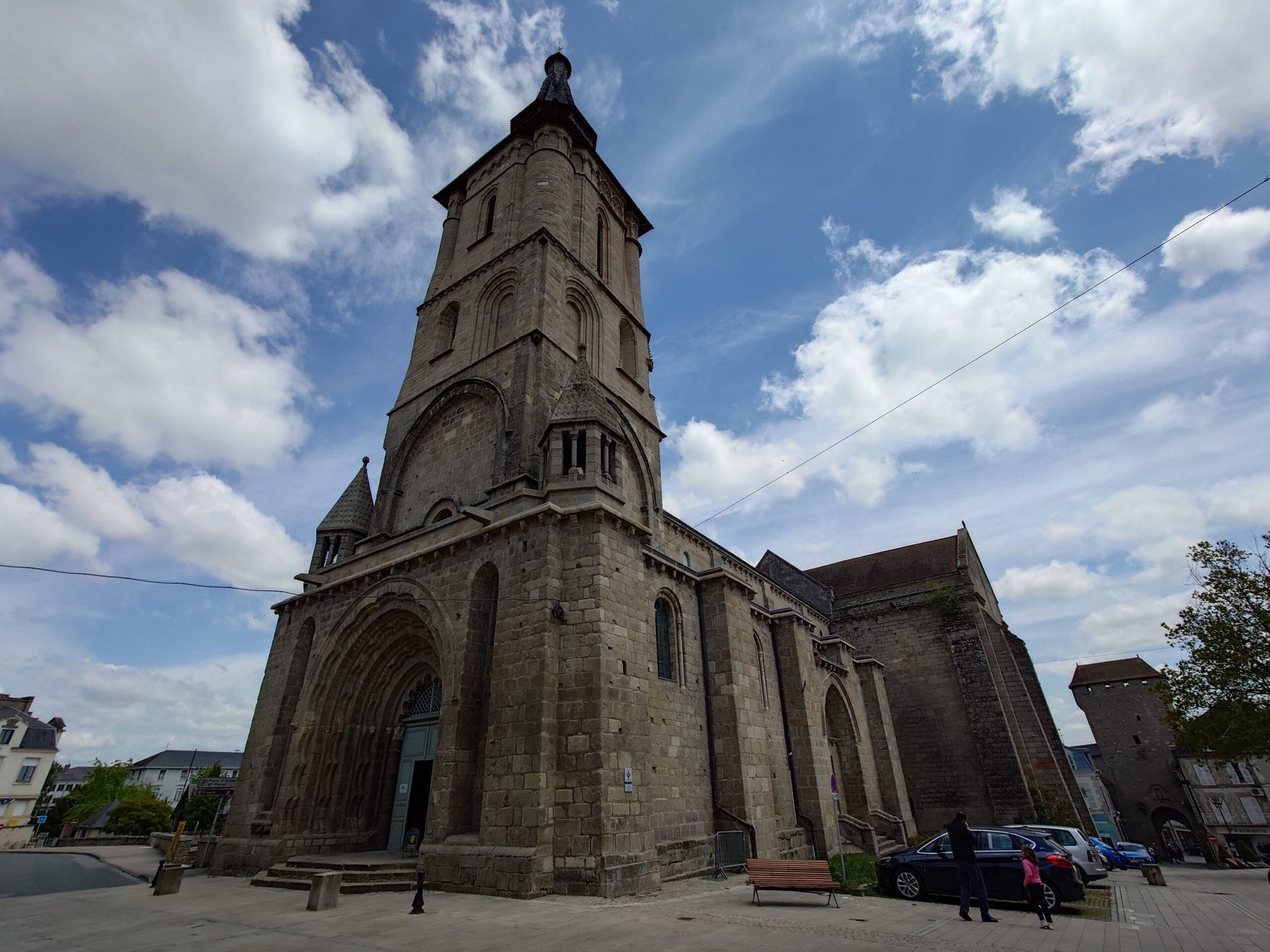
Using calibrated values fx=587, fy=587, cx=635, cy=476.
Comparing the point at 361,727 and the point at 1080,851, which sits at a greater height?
the point at 361,727

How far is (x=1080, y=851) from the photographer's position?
35.6 feet

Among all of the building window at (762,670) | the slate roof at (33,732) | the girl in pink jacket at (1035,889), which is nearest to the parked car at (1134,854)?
the building window at (762,670)

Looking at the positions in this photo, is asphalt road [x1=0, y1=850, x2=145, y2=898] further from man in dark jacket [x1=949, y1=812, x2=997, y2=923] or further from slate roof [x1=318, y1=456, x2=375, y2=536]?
man in dark jacket [x1=949, y1=812, x2=997, y2=923]

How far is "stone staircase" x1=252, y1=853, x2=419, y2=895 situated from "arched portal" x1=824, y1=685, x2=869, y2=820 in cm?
1247

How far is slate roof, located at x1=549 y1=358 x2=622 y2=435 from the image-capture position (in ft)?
45.3

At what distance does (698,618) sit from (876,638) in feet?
47.2

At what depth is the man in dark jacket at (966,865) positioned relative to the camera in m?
7.96

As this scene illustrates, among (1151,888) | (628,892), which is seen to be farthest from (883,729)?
(628,892)

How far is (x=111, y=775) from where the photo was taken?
46219mm

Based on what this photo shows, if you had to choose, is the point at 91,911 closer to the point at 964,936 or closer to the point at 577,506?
the point at 577,506

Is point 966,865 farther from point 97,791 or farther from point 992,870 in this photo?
point 97,791

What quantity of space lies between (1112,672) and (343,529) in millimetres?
49235

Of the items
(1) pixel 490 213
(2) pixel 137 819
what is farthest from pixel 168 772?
(1) pixel 490 213

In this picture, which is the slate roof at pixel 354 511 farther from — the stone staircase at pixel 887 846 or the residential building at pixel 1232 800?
the residential building at pixel 1232 800
